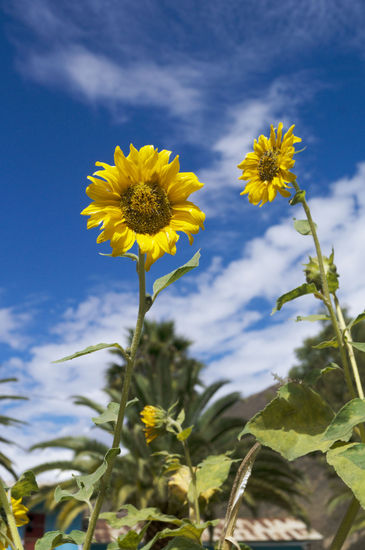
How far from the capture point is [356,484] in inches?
39.8

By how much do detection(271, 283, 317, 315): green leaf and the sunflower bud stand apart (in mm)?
152

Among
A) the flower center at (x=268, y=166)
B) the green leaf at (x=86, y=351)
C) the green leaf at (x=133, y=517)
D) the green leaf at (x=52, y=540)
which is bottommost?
the green leaf at (x=52, y=540)

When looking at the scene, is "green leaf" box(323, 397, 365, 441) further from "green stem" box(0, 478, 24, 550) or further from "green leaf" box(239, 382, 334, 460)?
"green stem" box(0, 478, 24, 550)

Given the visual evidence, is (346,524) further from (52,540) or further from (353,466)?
(52,540)

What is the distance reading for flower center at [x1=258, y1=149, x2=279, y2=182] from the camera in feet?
5.58

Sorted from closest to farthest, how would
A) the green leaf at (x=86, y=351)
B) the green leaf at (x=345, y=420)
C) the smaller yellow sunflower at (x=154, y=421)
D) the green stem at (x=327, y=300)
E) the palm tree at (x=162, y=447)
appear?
the green leaf at (x=86, y=351) → the green leaf at (x=345, y=420) → the green stem at (x=327, y=300) → the smaller yellow sunflower at (x=154, y=421) → the palm tree at (x=162, y=447)

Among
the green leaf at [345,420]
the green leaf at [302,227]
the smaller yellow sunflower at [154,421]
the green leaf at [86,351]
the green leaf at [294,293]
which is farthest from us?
the smaller yellow sunflower at [154,421]

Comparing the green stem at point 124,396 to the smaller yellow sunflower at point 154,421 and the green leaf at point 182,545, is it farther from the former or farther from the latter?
the smaller yellow sunflower at point 154,421

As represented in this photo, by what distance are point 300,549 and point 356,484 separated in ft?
66.7

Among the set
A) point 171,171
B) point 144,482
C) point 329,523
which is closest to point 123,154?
point 171,171

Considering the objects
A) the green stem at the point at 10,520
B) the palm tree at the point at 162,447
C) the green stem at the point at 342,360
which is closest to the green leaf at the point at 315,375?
the green stem at the point at 342,360

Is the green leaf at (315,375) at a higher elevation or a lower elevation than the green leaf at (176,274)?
lower

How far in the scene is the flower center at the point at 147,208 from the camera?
3.68 feet

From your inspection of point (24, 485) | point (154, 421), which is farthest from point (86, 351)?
point (154, 421)
